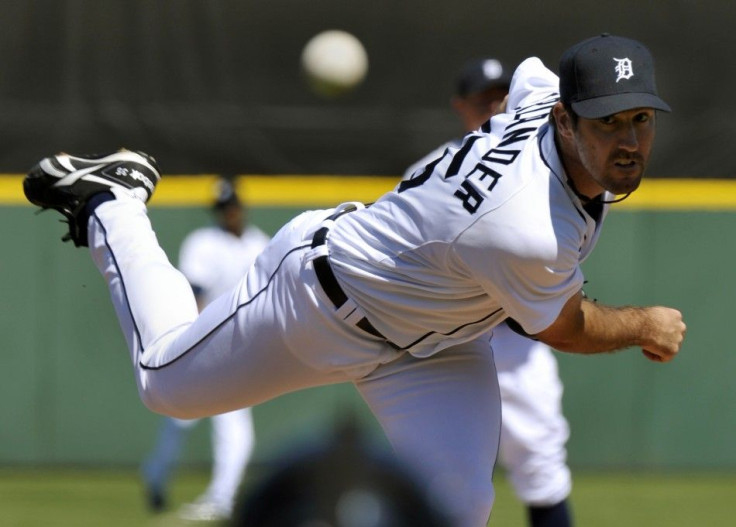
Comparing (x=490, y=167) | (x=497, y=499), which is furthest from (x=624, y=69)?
(x=497, y=499)

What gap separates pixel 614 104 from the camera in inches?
146

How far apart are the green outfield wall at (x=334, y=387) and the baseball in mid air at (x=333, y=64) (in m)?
0.93

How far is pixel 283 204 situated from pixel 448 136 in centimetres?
119

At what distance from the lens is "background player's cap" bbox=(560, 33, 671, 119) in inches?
146

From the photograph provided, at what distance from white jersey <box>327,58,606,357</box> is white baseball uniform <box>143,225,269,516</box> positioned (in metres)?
3.69

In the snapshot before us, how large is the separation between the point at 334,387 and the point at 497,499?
1.37 meters

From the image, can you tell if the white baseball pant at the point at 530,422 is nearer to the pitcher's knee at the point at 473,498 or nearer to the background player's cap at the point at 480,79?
the background player's cap at the point at 480,79

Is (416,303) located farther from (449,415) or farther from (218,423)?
(218,423)

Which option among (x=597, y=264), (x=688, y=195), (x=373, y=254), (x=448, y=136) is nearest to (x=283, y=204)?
(x=448, y=136)

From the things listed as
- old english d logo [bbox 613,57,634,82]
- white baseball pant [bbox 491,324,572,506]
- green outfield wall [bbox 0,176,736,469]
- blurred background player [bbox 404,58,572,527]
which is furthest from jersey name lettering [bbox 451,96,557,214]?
green outfield wall [bbox 0,176,736,469]

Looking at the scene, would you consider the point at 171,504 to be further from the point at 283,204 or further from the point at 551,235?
the point at 551,235

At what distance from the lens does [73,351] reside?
361 inches

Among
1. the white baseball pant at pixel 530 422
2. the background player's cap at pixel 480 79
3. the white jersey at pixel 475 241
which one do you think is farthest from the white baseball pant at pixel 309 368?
the background player's cap at pixel 480 79

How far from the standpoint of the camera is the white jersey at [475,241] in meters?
3.79
